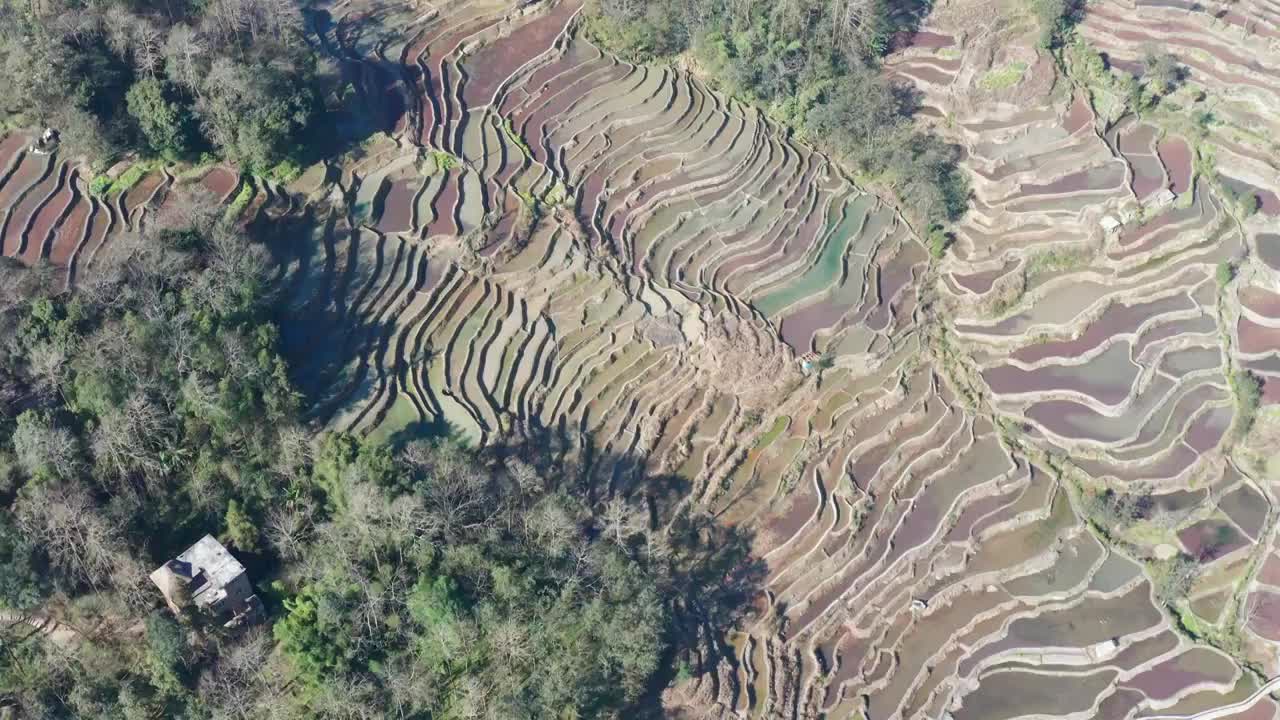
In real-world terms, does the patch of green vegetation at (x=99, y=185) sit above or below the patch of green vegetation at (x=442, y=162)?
above

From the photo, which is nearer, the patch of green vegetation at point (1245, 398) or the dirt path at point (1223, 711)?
the dirt path at point (1223, 711)

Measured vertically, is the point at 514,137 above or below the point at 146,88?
below

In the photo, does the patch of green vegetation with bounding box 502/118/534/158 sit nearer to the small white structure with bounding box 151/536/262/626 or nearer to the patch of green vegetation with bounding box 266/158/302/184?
the patch of green vegetation with bounding box 266/158/302/184

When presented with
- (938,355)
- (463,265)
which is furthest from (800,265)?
(463,265)

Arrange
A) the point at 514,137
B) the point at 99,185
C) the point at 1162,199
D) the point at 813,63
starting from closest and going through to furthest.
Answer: the point at 99,185
the point at 1162,199
the point at 514,137
the point at 813,63

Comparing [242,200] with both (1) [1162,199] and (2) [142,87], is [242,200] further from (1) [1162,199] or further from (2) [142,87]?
(1) [1162,199]

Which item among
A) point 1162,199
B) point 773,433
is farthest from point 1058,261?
point 773,433

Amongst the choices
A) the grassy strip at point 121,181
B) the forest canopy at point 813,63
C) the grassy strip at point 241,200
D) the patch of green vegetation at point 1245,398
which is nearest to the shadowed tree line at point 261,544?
the grassy strip at point 241,200

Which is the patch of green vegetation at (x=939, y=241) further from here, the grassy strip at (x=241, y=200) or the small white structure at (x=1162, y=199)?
the grassy strip at (x=241, y=200)
